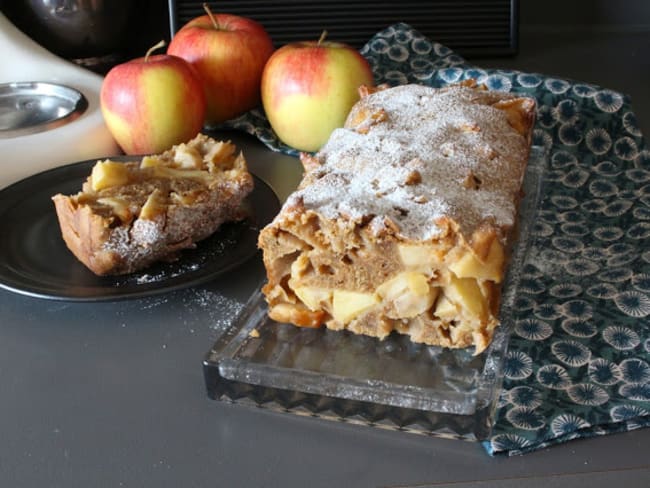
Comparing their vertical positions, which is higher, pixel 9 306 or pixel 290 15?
pixel 290 15

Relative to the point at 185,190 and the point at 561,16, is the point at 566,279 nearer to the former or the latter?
the point at 185,190

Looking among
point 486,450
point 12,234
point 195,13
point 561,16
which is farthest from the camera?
point 561,16

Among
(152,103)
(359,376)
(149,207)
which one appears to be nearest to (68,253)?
(149,207)

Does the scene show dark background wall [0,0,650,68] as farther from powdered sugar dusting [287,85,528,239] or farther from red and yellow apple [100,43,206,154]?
powdered sugar dusting [287,85,528,239]

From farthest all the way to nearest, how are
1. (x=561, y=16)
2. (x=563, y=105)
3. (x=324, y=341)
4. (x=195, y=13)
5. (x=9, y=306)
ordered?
(x=561, y=16) < (x=195, y=13) < (x=563, y=105) < (x=9, y=306) < (x=324, y=341)

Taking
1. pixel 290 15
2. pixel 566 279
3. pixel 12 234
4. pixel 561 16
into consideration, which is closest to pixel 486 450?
pixel 566 279

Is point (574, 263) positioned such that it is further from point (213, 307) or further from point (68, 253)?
point (68, 253)

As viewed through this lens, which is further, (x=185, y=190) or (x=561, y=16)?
(x=561, y=16)

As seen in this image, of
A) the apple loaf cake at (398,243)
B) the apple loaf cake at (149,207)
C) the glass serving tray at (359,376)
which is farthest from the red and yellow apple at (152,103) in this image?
the glass serving tray at (359,376)
